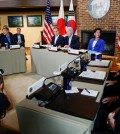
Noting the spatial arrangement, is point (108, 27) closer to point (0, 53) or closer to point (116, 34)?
point (116, 34)

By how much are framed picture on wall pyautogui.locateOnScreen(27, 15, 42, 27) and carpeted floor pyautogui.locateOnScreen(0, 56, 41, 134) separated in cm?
426

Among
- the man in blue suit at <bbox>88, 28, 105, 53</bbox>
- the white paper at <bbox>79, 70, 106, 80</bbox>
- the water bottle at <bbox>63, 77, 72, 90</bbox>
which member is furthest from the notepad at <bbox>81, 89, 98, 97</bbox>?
the man in blue suit at <bbox>88, 28, 105, 53</bbox>

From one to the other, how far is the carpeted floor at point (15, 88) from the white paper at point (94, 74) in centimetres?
132

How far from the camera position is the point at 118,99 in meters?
2.25

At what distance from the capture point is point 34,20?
30.5ft

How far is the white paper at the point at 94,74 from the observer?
2.44 meters

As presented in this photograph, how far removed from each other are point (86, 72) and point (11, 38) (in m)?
3.72

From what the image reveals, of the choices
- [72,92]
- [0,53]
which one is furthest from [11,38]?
[72,92]

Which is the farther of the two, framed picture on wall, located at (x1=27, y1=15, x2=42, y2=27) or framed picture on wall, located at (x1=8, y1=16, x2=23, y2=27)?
framed picture on wall, located at (x1=8, y1=16, x2=23, y2=27)

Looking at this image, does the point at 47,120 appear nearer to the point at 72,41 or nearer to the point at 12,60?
the point at 72,41

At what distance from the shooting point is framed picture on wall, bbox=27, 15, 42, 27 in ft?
30.1

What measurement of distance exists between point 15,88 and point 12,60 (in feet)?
3.50

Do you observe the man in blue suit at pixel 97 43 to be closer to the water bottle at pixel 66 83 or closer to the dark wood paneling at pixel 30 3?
the water bottle at pixel 66 83

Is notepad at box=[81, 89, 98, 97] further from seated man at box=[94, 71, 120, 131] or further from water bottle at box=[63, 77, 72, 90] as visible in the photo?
seated man at box=[94, 71, 120, 131]
